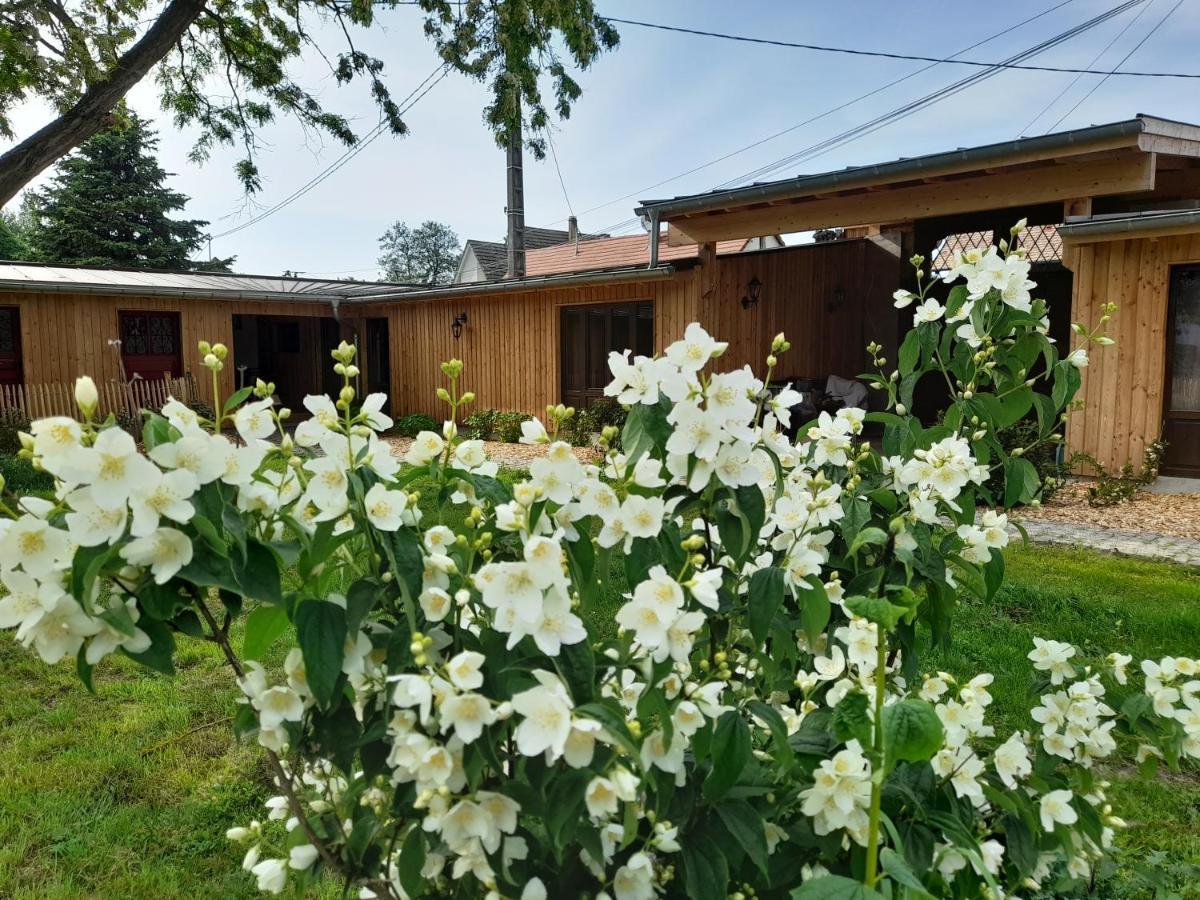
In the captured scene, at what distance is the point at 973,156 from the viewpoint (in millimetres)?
7172

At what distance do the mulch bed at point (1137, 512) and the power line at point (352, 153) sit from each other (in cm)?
783

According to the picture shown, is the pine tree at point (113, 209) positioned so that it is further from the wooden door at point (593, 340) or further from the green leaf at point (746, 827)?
the green leaf at point (746, 827)

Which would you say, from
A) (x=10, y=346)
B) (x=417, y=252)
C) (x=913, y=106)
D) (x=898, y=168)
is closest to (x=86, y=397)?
(x=898, y=168)

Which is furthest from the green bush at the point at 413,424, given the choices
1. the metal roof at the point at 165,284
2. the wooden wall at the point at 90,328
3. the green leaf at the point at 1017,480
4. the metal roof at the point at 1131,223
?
the green leaf at the point at 1017,480

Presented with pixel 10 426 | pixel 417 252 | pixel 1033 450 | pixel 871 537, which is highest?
pixel 417 252

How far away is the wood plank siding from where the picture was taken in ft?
34.6

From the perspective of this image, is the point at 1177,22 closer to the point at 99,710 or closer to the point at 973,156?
the point at 973,156

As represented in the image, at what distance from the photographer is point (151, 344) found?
13.4m

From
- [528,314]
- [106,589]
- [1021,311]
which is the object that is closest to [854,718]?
[106,589]

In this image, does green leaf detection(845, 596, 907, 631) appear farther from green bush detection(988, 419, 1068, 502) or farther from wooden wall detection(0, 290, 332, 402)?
wooden wall detection(0, 290, 332, 402)

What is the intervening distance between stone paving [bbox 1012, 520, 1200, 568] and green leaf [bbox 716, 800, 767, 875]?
4751 mm

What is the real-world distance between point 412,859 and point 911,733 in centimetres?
56

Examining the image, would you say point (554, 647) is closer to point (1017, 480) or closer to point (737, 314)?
point (1017, 480)

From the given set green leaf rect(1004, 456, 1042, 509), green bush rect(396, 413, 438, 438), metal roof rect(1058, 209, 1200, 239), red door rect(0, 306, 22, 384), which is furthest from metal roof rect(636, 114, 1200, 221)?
red door rect(0, 306, 22, 384)
